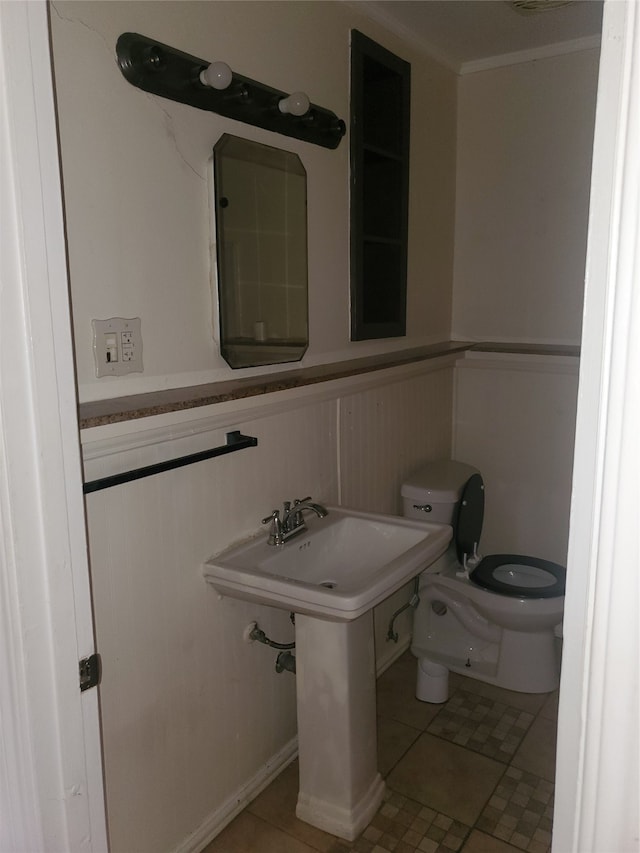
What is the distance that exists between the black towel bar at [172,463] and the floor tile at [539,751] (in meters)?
1.38

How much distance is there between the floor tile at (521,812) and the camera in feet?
6.33

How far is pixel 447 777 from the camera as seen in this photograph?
217 cm

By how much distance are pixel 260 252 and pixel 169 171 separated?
14.1 inches

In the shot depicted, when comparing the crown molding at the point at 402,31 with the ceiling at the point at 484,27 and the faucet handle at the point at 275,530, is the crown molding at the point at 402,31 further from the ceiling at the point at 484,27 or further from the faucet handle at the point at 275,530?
the faucet handle at the point at 275,530

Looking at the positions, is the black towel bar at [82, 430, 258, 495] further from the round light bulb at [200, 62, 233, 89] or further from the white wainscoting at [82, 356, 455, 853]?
the round light bulb at [200, 62, 233, 89]

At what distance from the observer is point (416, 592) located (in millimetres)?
2725

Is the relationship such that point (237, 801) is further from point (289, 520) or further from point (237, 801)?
point (289, 520)

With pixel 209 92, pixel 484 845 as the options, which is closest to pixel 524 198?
pixel 209 92

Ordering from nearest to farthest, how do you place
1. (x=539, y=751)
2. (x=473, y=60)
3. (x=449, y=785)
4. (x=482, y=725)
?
(x=449, y=785) < (x=539, y=751) < (x=482, y=725) < (x=473, y=60)

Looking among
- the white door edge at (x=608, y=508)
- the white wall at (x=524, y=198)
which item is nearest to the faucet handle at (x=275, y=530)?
the white door edge at (x=608, y=508)

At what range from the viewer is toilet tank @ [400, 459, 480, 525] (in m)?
2.61

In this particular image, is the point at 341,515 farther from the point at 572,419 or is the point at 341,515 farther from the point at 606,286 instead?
the point at 606,286

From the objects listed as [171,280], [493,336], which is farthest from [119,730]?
[493,336]

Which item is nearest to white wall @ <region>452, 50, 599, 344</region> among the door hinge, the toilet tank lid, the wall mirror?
the toilet tank lid
